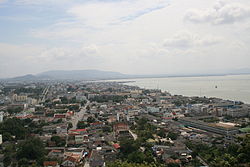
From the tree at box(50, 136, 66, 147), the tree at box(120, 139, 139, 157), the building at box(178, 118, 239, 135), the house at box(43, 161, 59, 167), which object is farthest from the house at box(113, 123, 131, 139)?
the house at box(43, 161, 59, 167)

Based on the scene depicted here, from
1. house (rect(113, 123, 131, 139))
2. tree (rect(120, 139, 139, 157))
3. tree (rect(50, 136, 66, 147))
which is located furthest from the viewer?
house (rect(113, 123, 131, 139))

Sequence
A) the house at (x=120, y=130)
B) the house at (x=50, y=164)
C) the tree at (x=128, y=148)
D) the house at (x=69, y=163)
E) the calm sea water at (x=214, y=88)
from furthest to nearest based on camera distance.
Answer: the calm sea water at (x=214, y=88)
the house at (x=120, y=130)
the tree at (x=128, y=148)
the house at (x=69, y=163)
the house at (x=50, y=164)

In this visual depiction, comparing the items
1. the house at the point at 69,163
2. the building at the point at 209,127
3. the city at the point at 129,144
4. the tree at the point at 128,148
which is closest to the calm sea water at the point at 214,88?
the building at the point at 209,127

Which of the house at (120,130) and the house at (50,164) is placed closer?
the house at (50,164)

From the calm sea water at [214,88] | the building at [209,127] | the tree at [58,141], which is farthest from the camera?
the calm sea water at [214,88]

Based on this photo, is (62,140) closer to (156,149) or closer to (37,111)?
(156,149)

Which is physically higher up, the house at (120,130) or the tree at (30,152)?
the tree at (30,152)

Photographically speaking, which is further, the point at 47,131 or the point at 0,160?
the point at 47,131

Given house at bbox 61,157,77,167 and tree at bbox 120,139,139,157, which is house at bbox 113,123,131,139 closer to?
tree at bbox 120,139,139,157

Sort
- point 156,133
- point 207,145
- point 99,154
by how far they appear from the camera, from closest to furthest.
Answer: point 99,154, point 207,145, point 156,133

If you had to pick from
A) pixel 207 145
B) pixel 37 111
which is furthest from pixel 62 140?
pixel 37 111

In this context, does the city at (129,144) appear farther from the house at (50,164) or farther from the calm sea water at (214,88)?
the calm sea water at (214,88)
